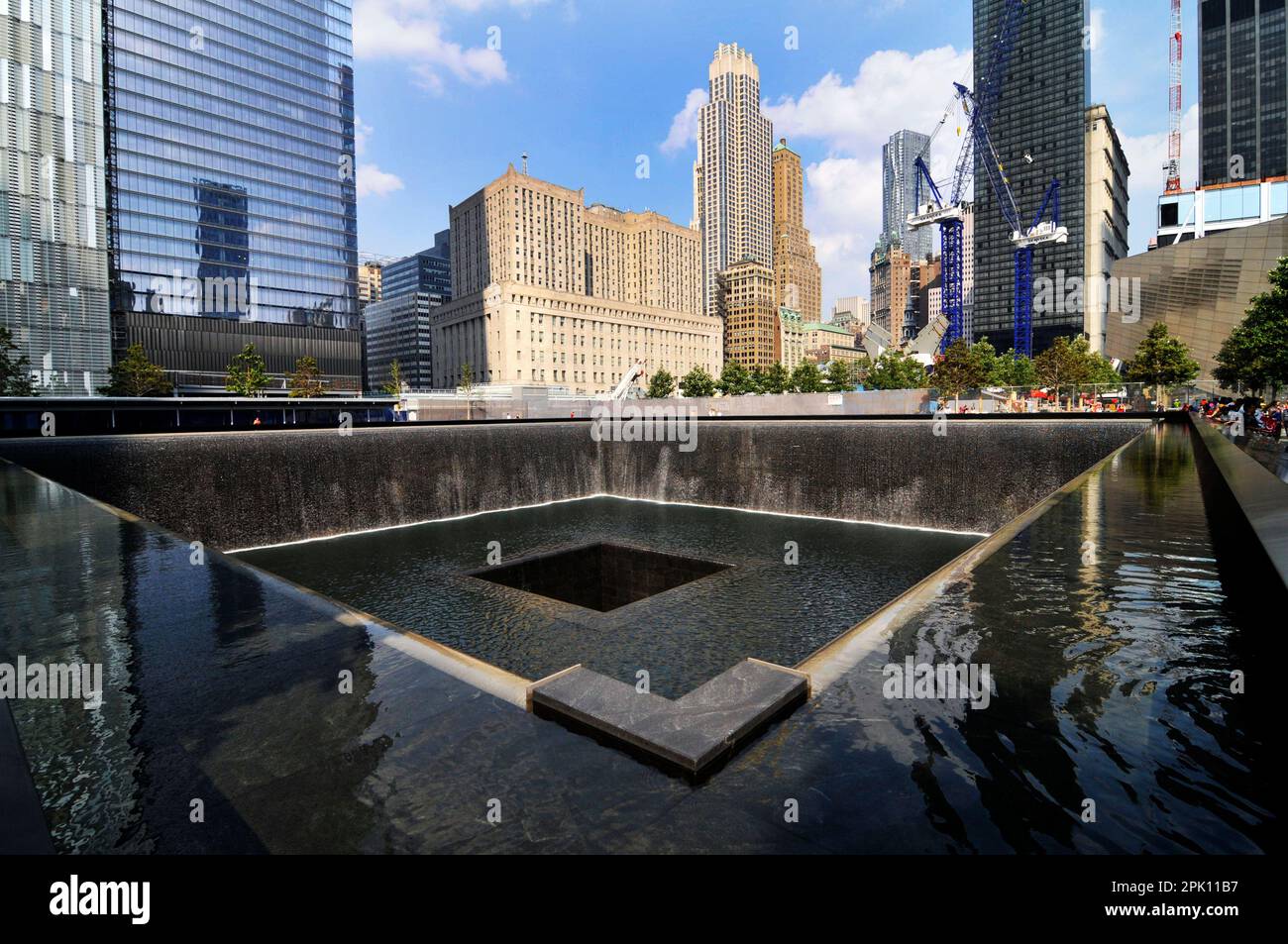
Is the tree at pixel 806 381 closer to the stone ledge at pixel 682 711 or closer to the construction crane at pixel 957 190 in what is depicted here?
the construction crane at pixel 957 190

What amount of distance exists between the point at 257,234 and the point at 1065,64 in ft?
572

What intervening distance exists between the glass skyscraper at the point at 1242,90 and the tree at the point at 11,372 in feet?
627

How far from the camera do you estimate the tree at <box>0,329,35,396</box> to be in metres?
41.4

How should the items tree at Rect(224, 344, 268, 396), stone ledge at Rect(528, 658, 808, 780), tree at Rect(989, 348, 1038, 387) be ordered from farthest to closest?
tree at Rect(224, 344, 268, 396) < tree at Rect(989, 348, 1038, 387) < stone ledge at Rect(528, 658, 808, 780)

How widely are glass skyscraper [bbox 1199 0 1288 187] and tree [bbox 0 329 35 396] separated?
627 feet

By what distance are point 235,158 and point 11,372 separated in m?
47.4

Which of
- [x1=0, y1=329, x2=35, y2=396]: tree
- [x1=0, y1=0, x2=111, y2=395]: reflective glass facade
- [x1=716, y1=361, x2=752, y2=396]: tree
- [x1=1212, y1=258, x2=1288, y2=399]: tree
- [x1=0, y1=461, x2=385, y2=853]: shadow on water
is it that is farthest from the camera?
[x1=716, y1=361, x2=752, y2=396]: tree

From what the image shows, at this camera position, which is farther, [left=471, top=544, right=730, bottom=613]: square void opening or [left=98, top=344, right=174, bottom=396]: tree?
[left=98, top=344, right=174, bottom=396]: tree

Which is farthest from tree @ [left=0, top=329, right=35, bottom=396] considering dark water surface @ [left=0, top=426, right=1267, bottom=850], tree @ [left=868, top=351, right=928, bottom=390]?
tree @ [left=868, top=351, right=928, bottom=390]

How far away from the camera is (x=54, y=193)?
2354 inches

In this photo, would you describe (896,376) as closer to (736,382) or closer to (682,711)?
(736,382)

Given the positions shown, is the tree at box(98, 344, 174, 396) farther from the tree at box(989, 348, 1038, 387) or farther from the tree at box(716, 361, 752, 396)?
the tree at box(989, 348, 1038, 387)

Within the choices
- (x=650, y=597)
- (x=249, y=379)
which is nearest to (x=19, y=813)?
(x=650, y=597)

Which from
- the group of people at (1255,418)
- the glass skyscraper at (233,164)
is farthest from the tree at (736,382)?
the group of people at (1255,418)
